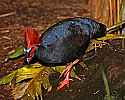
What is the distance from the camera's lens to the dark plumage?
152 centimetres

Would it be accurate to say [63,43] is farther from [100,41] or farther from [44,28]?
[44,28]

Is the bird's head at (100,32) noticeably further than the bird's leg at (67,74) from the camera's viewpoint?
Yes

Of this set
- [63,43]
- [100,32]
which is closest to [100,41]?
[100,32]

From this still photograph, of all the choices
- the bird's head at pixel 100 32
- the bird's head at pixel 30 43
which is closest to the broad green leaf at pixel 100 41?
the bird's head at pixel 100 32

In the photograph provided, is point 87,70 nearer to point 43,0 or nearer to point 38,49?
point 38,49

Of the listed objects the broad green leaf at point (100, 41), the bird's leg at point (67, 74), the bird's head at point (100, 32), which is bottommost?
the bird's leg at point (67, 74)

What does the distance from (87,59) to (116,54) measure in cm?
A: 16

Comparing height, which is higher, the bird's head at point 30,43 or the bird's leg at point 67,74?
the bird's head at point 30,43

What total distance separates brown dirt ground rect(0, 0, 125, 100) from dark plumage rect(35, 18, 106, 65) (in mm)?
163

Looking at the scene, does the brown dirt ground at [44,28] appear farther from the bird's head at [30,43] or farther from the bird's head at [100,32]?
the bird's head at [30,43]

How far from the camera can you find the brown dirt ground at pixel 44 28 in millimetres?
1665

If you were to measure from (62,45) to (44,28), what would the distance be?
4.61ft


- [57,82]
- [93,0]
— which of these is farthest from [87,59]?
[93,0]

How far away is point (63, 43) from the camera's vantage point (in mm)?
1532
